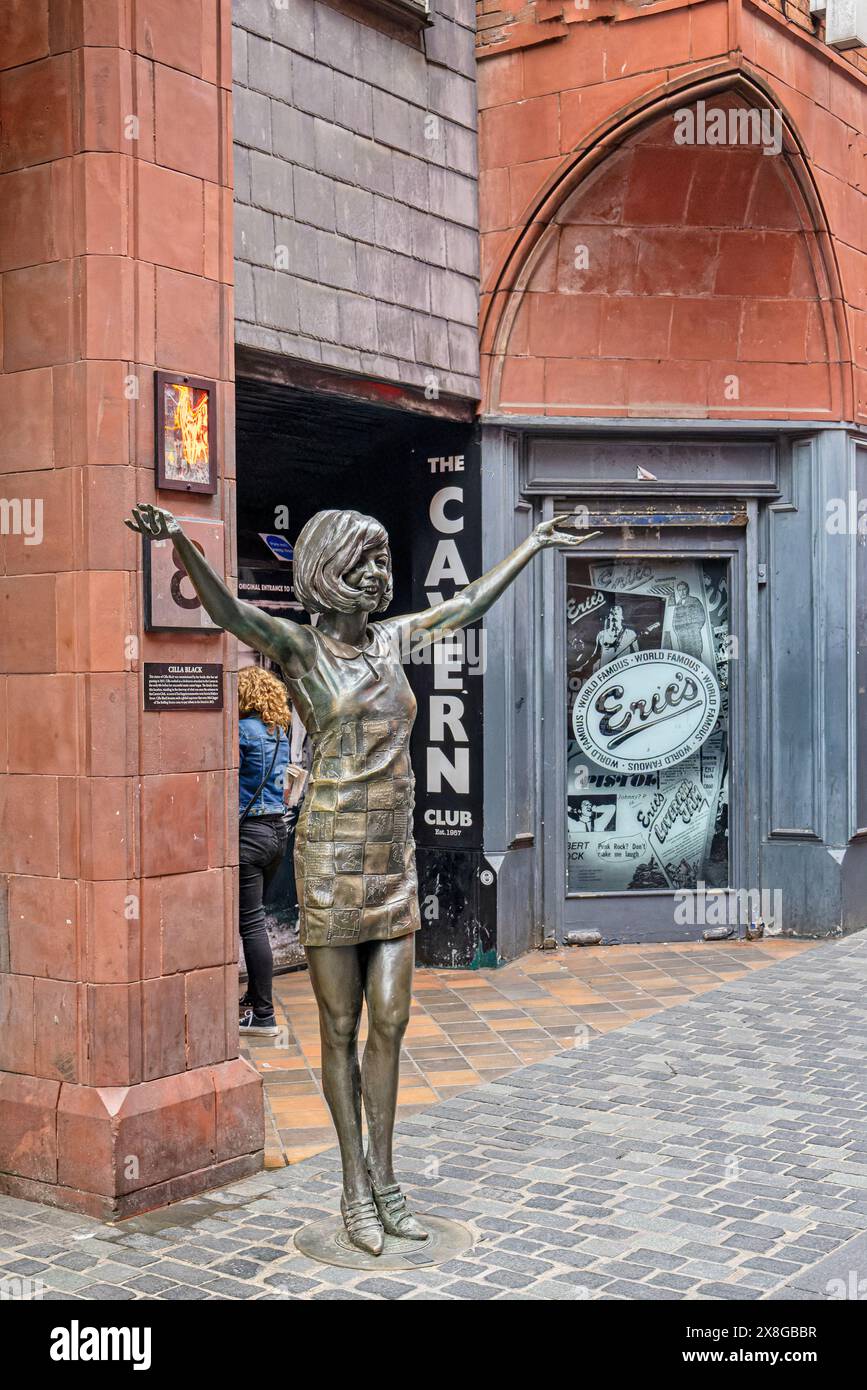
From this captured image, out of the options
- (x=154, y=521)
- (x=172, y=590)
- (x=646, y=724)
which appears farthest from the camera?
(x=646, y=724)

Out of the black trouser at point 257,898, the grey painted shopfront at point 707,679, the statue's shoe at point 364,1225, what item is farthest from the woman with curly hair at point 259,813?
the statue's shoe at point 364,1225

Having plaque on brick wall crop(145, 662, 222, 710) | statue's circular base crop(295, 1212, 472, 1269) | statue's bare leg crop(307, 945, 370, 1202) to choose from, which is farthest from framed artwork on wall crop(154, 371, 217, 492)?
statue's circular base crop(295, 1212, 472, 1269)

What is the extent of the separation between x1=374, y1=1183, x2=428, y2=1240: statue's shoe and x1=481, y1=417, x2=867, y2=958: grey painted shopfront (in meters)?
4.98

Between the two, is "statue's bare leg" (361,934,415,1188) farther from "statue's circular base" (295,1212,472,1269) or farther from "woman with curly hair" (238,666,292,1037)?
"woman with curly hair" (238,666,292,1037)

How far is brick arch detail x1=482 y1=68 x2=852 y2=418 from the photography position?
30.2 ft

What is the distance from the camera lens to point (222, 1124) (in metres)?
→ 5.38

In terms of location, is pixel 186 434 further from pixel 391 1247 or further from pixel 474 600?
pixel 391 1247

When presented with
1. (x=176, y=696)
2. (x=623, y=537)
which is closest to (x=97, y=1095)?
(x=176, y=696)

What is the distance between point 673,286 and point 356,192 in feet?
8.42

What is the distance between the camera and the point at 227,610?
14.3ft

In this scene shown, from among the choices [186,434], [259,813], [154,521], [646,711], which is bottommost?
[259,813]

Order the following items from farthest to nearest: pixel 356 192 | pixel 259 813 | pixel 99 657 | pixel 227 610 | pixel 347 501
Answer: pixel 347 501
pixel 356 192
pixel 259 813
pixel 99 657
pixel 227 610

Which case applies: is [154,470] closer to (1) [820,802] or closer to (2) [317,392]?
(2) [317,392]

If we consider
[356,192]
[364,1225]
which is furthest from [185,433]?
[356,192]
